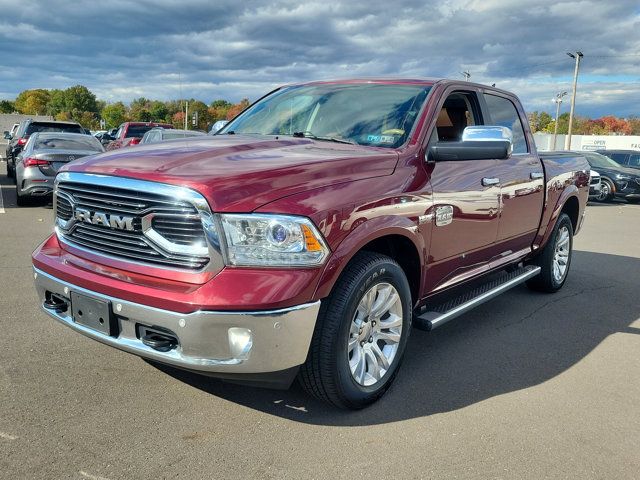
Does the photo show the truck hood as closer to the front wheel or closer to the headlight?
the headlight

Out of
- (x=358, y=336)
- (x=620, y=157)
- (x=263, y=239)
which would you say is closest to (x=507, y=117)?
(x=358, y=336)

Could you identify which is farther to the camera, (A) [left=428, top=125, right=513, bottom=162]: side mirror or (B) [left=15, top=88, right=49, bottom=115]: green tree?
(B) [left=15, top=88, right=49, bottom=115]: green tree

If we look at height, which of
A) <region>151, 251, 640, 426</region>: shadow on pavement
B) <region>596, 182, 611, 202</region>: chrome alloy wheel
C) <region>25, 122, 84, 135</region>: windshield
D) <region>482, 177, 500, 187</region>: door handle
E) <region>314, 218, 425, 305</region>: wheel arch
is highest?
<region>25, 122, 84, 135</region>: windshield

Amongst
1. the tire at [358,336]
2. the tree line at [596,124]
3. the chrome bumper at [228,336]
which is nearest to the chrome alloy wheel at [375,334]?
the tire at [358,336]

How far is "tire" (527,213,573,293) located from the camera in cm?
592

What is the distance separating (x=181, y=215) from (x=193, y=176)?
0.64 feet

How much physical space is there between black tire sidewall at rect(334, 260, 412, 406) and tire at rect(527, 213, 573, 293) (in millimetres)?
2971

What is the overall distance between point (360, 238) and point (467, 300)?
1.59 metres

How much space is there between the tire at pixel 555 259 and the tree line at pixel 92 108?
8511 cm

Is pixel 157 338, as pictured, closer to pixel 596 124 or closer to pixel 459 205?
pixel 459 205

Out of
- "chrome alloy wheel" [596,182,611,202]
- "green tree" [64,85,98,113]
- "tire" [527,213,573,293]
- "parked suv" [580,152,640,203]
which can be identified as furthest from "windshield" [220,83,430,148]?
"green tree" [64,85,98,113]

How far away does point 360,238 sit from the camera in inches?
118

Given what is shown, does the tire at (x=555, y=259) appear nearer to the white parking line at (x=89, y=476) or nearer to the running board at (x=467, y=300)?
the running board at (x=467, y=300)

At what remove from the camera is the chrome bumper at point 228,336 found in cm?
263
